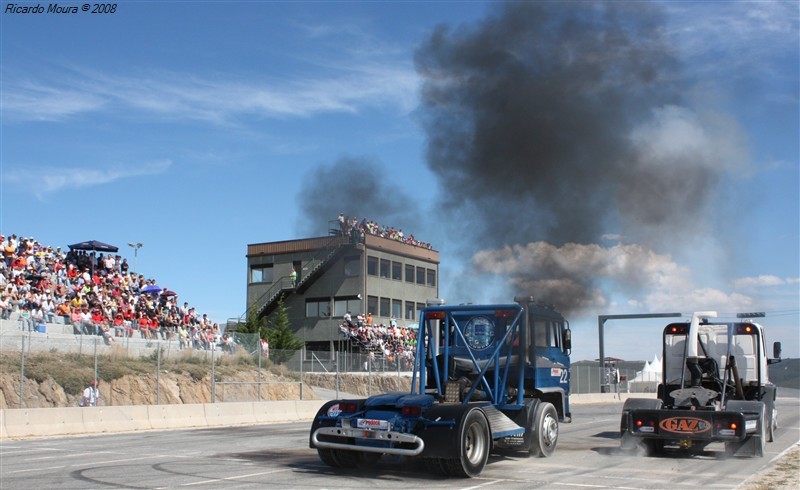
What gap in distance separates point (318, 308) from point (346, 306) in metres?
2.56

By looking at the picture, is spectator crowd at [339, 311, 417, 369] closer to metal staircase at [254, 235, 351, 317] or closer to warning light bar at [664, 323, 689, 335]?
metal staircase at [254, 235, 351, 317]

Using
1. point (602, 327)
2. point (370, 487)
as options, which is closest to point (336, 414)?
point (370, 487)

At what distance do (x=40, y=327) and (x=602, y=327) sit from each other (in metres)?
40.2

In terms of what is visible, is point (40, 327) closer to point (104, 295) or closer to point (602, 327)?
point (104, 295)

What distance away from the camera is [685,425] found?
14609mm

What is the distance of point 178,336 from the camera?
3519cm

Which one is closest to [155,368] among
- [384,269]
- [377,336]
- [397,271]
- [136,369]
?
[136,369]

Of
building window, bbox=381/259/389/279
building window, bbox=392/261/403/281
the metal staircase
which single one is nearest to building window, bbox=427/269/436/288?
building window, bbox=392/261/403/281

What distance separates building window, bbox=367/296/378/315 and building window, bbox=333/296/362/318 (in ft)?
3.03

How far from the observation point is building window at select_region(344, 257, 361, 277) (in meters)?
59.0

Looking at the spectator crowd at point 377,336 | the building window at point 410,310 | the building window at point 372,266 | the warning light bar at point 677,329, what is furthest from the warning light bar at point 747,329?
the building window at point 410,310

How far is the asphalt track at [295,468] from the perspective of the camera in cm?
1148

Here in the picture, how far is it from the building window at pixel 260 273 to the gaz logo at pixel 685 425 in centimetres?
5043

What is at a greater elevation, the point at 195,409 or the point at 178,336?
the point at 178,336
